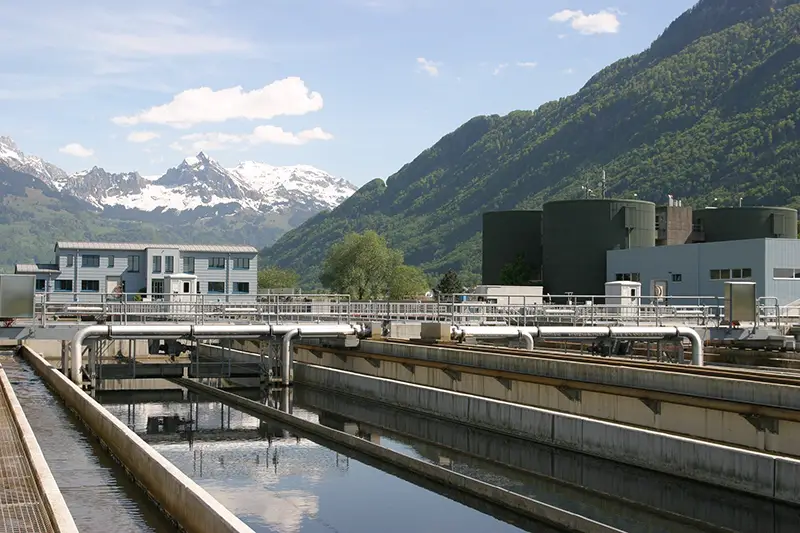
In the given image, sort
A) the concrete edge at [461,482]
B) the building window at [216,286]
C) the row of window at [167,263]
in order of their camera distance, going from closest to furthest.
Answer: the concrete edge at [461,482]
the row of window at [167,263]
the building window at [216,286]

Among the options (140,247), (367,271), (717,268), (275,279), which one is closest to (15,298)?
(717,268)

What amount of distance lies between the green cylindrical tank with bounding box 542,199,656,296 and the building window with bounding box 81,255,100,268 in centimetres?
4539

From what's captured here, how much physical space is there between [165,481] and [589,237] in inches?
3049

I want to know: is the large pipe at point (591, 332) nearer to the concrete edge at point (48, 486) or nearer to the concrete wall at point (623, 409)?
the concrete wall at point (623, 409)

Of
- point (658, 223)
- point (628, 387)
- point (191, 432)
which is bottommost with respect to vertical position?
point (191, 432)

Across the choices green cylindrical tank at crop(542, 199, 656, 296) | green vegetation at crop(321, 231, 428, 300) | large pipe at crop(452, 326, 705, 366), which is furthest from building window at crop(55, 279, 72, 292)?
large pipe at crop(452, 326, 705, 366)

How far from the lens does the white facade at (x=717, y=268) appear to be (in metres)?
68.2

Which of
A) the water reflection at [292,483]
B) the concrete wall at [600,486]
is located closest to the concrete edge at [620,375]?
the concrete wall at [600,486]

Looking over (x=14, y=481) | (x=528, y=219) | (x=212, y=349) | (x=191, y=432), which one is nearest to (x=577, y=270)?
(x=528, y=219)

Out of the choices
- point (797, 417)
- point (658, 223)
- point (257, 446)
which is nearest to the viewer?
point (797, 417)

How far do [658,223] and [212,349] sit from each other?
214ft

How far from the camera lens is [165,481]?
14859 mm

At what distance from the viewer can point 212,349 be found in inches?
2031

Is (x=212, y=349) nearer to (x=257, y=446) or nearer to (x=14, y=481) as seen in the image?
(x=257, y=446)
